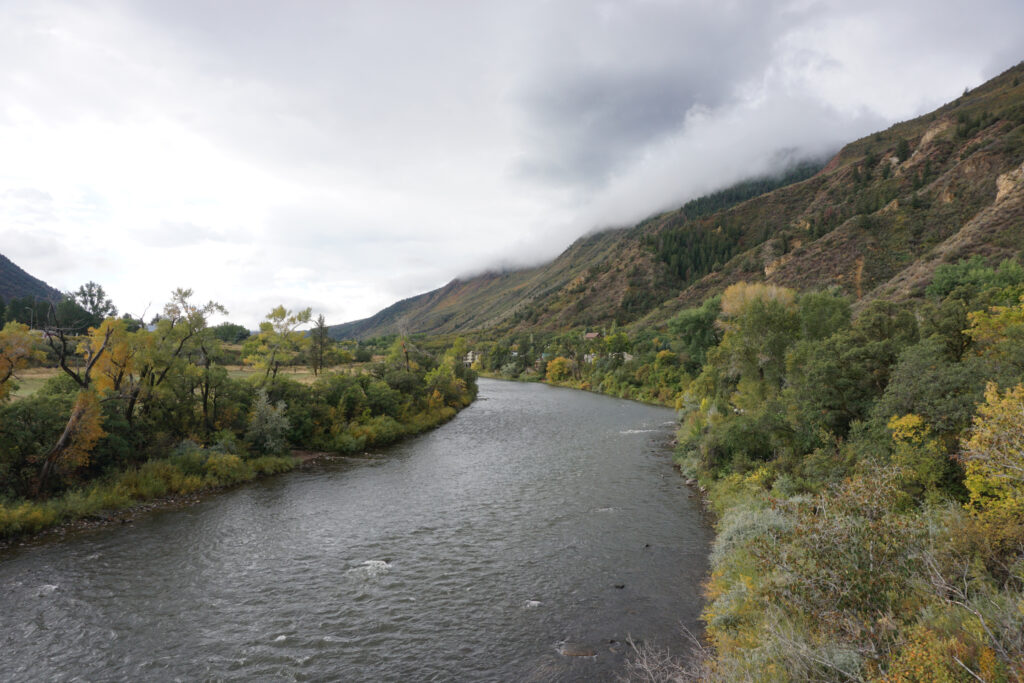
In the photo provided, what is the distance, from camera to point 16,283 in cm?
15125

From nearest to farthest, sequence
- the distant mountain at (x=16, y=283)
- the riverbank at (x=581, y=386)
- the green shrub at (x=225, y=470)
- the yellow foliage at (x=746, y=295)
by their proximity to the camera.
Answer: the green shrub at (x=225, y=470) → the yellow foliage at (x=746, y=295) → the riverbank at (x=581, y=386) → the distant mountain at (x=16, y=283)

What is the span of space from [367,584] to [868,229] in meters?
99.7

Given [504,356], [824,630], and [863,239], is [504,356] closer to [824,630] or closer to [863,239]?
[863,239]

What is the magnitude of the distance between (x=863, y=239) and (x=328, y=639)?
98.6m

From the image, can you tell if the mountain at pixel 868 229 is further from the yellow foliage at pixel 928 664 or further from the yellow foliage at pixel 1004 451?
the yellow foliage at pixel 928 664

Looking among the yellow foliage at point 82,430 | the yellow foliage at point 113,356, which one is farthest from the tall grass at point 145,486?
the yellow foliage at point 113,356

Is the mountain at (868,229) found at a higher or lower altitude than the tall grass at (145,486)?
higher

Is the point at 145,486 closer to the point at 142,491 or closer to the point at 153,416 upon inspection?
the point at 142,491

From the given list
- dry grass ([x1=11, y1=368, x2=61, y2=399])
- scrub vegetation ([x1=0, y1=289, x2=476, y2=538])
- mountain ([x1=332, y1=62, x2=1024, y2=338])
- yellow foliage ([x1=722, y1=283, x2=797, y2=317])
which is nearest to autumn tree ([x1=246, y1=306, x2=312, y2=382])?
scrub vegetation ([x1=0, y1=289, x2=476, y2=538])

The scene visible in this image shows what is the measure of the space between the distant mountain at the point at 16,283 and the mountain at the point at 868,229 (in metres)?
141

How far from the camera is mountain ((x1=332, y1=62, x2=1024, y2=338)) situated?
58.6 meters

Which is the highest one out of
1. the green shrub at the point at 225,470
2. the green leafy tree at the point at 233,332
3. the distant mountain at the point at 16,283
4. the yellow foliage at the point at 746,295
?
the distant mountain at the point at 16,283

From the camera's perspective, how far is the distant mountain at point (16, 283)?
143 metres

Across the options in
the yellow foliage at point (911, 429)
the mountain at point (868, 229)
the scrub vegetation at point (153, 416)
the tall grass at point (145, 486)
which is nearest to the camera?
the yellow foliage at point (911, 429)
